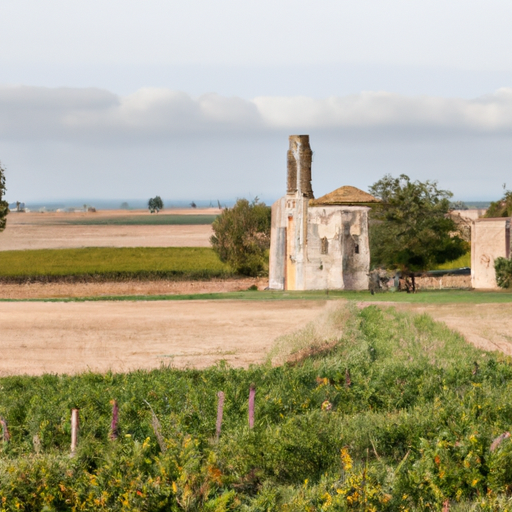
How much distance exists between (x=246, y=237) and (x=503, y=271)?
16.6 meters

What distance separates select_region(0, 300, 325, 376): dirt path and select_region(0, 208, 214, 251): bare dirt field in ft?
134

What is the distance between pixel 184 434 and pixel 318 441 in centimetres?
182

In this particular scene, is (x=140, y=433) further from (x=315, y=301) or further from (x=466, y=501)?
(x=315, y=301)

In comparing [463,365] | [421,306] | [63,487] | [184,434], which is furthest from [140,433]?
[421,306]

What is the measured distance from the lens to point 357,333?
19.0 m

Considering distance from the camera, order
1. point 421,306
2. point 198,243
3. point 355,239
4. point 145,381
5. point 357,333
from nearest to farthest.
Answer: point 145,381, point 357,333, point 421,306, point 355,239, point 198,243

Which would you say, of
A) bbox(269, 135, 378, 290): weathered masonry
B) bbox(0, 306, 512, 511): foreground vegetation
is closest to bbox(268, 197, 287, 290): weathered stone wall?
bbox(269, 135, 378, 290): weathered masonry

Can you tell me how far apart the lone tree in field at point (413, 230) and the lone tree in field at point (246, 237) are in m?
6.42

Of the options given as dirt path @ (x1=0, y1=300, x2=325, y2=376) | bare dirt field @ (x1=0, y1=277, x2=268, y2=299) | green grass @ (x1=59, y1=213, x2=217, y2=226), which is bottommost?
bare dirt field @ (x1=0, y1=277, x2=268, y2=299)

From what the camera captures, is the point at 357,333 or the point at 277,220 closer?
the point at 357,333

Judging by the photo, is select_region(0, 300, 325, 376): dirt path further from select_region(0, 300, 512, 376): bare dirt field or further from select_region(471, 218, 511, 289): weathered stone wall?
select_region(471, 218, 511, 289): weathered stone wall

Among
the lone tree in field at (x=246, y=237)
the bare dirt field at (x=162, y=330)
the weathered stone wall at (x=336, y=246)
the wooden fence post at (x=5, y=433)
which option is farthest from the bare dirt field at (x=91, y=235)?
the wooden fence post at (x=5, y=433)

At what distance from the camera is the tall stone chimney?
33281 millimetres

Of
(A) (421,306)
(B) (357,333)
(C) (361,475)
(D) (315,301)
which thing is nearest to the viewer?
(C) (361,475)
